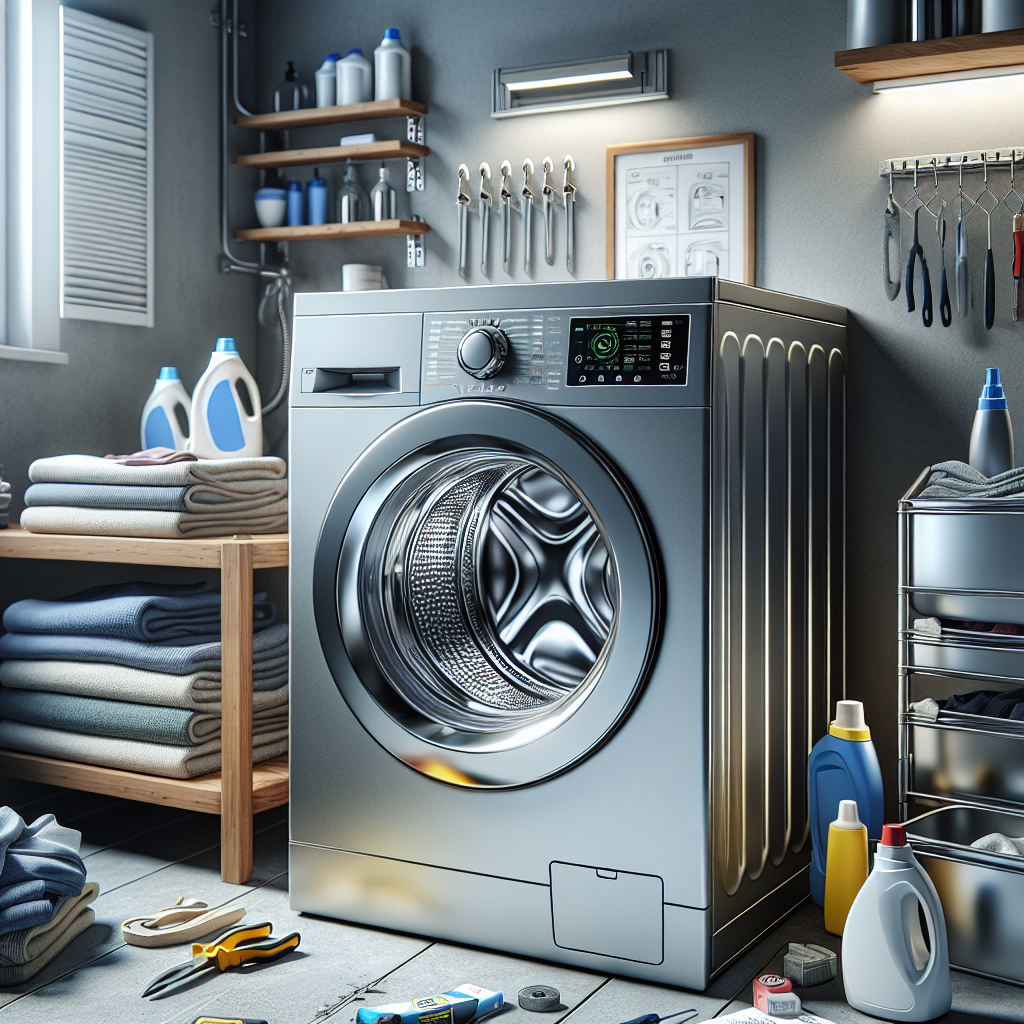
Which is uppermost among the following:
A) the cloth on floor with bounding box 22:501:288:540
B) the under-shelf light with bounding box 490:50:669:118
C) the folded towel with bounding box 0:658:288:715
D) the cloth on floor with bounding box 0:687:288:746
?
the under-shelf light with bounding box 490:50:669:118

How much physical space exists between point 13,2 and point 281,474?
1248mm

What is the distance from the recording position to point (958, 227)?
2.41m

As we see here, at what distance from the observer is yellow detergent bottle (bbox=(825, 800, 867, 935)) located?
6.65 ft

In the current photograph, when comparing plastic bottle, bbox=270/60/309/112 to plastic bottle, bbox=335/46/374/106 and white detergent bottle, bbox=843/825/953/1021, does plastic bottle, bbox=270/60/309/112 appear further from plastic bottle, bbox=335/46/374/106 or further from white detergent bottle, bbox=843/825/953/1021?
white detergent bottle, bbox=843/825/953/1021

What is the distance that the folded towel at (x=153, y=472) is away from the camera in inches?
94.8

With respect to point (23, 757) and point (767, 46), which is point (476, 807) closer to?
point (23, 757)

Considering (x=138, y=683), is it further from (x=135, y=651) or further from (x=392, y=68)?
(x=392, y=68)

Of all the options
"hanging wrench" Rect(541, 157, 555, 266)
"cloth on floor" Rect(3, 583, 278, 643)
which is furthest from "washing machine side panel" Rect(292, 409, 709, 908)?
"hanging wrench" Rect(541, 157, 555, 266)

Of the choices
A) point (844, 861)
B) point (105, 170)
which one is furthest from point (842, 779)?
point (105, 170)

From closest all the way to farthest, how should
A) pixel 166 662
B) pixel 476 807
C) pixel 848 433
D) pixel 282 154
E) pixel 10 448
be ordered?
pixel 476 807, pixel 166 662, pixel 848 433, pixel 10 448, pixel 282 154

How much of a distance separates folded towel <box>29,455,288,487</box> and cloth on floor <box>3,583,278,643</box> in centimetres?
25

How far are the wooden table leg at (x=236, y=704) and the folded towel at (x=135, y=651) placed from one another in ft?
0.36

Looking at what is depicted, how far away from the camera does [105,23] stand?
288 cm

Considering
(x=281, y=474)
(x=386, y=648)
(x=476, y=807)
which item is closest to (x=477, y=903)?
(x=476, y=807)
